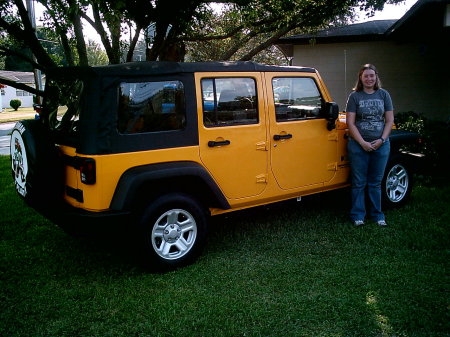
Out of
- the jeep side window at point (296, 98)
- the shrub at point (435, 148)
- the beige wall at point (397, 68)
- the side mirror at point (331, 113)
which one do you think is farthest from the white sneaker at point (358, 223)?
the beige wall at point (397, 68)

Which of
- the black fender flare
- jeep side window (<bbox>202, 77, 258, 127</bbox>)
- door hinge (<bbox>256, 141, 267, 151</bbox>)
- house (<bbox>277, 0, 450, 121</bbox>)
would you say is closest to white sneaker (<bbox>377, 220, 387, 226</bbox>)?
door hinge (<bbox>256, 141, 267, 151</bbox>)

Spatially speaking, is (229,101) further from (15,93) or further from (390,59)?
(15,93)

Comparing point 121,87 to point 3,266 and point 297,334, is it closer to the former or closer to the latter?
point 3,266

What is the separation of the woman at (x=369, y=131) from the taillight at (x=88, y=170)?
3.03m

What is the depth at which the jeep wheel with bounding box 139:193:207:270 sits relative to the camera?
3.93m

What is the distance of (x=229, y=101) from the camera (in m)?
4.36

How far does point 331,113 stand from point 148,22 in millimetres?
3713

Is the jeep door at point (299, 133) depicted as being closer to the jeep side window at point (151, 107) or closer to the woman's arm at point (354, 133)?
the woman's arm at point (354, 133)

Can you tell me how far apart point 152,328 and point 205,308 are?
18.1 inches

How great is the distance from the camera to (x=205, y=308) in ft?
11.3

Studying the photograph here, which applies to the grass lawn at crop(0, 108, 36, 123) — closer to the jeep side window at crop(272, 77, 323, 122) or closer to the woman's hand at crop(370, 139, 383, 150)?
the jeep side window at crop(272, 77, 323, 122)

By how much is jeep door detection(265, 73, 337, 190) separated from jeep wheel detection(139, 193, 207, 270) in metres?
1.08

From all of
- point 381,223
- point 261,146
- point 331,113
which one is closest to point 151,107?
point 261,146

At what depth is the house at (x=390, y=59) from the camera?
11.7 meters
